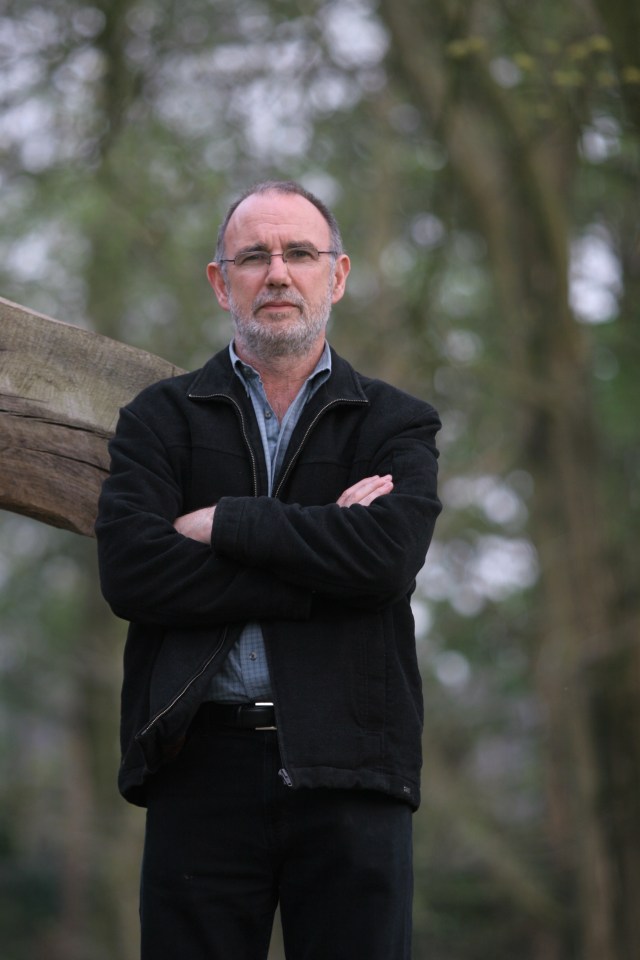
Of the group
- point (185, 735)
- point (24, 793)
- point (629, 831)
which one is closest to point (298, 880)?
point (185, 735)

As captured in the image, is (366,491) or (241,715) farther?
(366,491)

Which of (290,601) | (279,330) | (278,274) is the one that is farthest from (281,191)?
(290,601)

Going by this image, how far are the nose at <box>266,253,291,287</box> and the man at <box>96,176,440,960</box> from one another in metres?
0.49

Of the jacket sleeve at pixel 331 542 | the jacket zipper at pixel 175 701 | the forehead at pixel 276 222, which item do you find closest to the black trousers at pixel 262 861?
the jacket zipper at pixel 175 701

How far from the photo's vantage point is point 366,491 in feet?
9.46

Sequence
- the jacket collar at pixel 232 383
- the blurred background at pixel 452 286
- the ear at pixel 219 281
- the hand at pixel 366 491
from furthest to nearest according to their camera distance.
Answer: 1. the blurred background at pixel 452 286
2. the ear at pixel 219 281
3. the jacket collar at pixel 232 383
4. the hand at pixel 366 491

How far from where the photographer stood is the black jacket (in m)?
2.74

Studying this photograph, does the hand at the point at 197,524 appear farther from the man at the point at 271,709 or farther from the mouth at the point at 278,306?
the mouth at the point at 278,306

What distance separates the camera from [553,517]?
998 cm

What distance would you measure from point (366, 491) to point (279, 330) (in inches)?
17.4

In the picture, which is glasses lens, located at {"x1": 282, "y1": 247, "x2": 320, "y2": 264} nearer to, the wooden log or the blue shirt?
the blue shirt

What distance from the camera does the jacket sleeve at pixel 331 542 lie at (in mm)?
2748

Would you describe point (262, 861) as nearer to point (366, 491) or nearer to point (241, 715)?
point (241, 715)

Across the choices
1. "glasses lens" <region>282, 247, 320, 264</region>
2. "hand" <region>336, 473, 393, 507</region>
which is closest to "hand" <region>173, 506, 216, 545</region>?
"hand" <region>336, 473, 393, 507</region>
